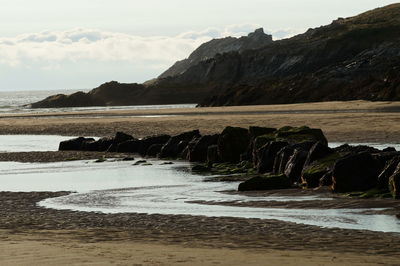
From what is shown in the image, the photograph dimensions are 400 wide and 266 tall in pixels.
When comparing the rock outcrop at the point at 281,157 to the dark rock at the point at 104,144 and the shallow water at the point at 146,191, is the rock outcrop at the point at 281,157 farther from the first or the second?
the shallow water at the point at 146,191

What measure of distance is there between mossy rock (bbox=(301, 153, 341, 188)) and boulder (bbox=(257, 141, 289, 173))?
4338mm

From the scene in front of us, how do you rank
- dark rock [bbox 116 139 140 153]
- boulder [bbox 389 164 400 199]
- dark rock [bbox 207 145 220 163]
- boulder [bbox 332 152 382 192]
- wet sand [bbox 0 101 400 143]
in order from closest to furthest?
boulder [bbox 389 164 400 199] → boulder [bbox 332 152 382 192] → dark rock [bbox 207 145 220 163] → dark rock [bbox 116 139 140 153] → wet sand [bbox 0 101 400 143]

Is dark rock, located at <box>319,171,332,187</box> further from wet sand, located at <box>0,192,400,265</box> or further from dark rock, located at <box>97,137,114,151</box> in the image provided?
dark rock, located at <box>97,137,114,151</box>

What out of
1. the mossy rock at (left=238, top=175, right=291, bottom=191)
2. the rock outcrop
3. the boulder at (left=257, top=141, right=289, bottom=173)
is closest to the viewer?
the rock outcrop

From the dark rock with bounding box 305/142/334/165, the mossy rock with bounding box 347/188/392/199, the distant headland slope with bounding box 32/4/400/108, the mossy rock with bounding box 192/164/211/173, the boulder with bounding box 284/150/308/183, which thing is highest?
the distant headland slope with bounding box 32/4/400/108

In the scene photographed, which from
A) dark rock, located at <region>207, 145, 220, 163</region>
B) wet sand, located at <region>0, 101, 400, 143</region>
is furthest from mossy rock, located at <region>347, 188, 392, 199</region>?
wet sand, located at <region>0, 101, 400, 143</region>

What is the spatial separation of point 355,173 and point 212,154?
1468 centimetres

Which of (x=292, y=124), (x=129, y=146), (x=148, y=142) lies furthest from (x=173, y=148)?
(x=292, y=124)

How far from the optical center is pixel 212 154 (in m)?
36.9

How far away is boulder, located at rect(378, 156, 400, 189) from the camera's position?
2177 centimetres

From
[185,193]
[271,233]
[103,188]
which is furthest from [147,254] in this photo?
[103,188]

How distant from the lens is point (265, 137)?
3288cm

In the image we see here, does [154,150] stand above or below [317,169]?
below

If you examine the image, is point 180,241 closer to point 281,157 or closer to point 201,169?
point 281,157
